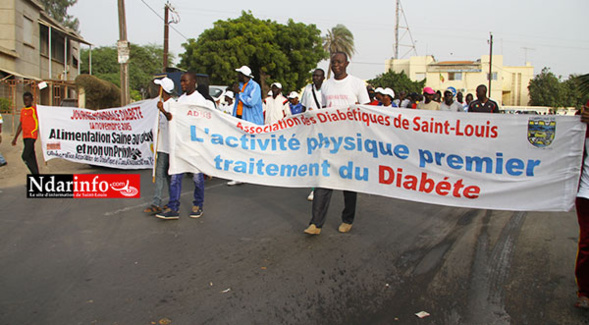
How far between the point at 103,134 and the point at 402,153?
5.43 metres

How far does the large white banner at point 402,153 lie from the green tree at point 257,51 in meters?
30.4

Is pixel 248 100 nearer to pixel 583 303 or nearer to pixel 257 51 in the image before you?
pixel 583 303

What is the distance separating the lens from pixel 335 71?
17.6 ft

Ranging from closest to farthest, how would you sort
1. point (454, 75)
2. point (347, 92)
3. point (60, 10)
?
point (347, 92) < point (60, 10) < point (454, 75)

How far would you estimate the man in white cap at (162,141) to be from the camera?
5882mm

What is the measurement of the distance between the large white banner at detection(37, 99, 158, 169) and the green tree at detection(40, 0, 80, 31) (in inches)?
1963

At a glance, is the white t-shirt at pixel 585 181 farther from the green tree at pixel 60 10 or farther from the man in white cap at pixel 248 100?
the green tree at pixel 60 10

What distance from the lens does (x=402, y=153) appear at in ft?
15.8

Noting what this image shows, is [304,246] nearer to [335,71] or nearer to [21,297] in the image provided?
[335,71]

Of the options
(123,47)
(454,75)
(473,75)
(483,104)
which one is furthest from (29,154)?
(473,75)

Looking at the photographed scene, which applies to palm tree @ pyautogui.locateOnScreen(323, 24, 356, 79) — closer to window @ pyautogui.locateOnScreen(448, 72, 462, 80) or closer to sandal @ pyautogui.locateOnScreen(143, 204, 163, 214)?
window @ pyautogui.locateOnScreen(448, 72, 462, 80)

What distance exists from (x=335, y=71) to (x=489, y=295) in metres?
2.87

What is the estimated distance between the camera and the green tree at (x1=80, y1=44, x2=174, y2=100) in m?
50.1

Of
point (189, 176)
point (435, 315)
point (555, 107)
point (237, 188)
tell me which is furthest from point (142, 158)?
point (555, 107)
